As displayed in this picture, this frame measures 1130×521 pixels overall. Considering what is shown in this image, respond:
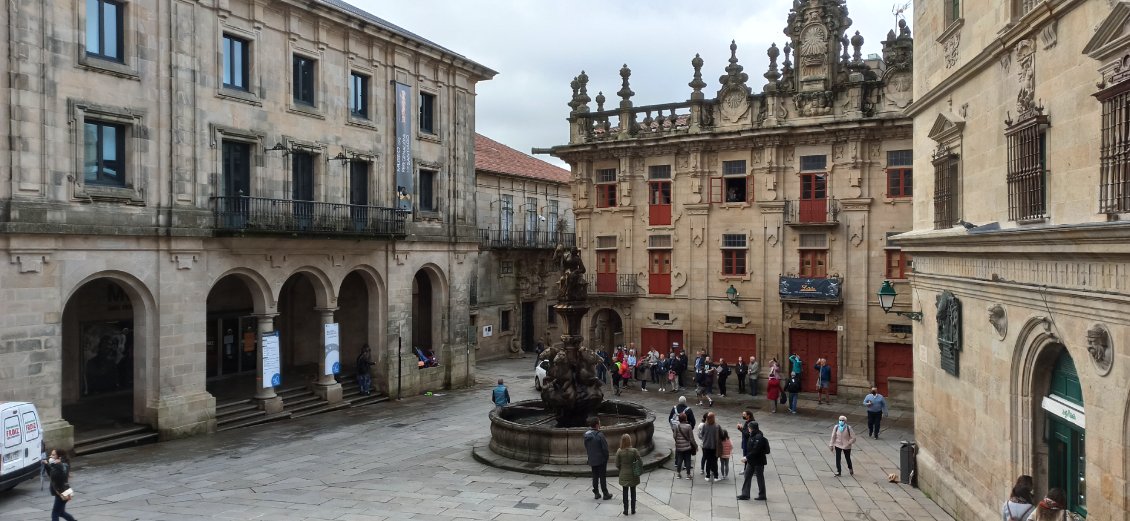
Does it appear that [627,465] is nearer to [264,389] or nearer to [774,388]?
[774,388]

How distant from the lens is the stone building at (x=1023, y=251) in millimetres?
8859

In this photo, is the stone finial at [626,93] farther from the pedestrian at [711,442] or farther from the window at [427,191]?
the pedestrian at [711,442]

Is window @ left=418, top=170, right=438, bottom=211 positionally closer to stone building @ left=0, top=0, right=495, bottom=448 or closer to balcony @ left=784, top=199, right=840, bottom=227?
stone building @ left=0, top=0, right=495, bottom=448

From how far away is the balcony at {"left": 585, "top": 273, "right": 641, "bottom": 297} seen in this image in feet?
108

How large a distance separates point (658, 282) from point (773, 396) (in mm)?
8210

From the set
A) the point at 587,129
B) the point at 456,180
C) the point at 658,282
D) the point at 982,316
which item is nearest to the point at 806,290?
the point at 658,282

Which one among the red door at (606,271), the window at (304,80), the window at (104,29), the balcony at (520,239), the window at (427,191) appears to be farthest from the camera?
the balcony at (520,239)

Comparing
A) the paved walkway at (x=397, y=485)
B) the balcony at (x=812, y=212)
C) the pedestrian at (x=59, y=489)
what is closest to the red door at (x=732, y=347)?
the balcony at (x=812, y=212)

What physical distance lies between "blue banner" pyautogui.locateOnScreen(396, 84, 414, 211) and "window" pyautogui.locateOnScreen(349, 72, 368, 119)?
48.1 inches

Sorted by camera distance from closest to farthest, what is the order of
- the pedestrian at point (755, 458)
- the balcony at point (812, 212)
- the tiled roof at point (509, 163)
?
1. the pedestrian at point (755, 458)
2. the balcony at point (812, 212)
3. the tiled roof at point (509, 163)

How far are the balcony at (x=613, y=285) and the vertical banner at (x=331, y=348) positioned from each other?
11131mm

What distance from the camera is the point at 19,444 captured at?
1478cm

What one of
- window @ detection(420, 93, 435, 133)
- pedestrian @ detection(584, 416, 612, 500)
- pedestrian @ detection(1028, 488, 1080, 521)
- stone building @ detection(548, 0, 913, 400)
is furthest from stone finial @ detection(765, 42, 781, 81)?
pedestrian @ detection(1028, 488, 1080, 521)

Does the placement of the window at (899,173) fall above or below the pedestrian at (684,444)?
above
